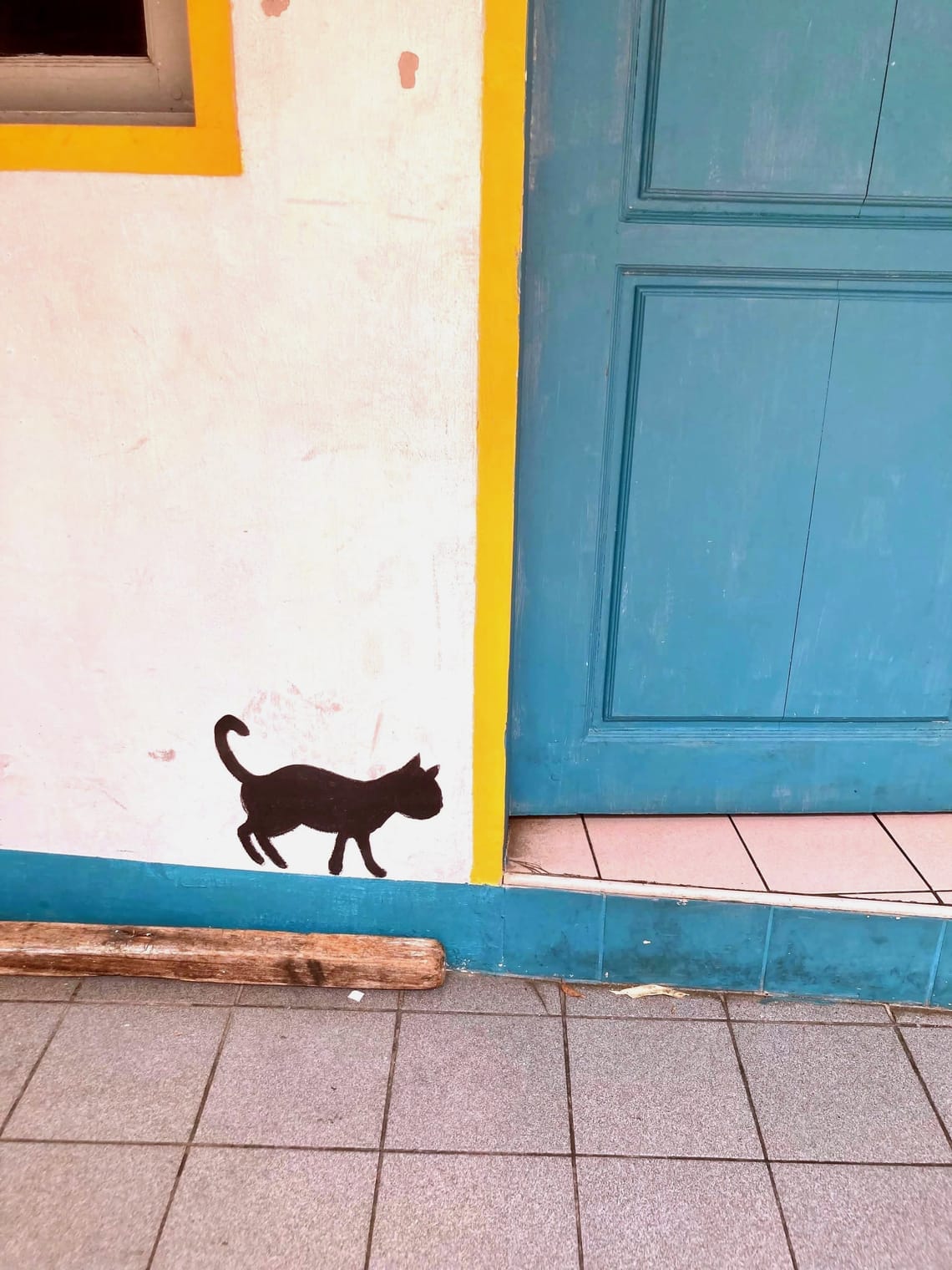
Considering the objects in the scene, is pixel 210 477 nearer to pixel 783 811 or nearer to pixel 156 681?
pixel 156 681

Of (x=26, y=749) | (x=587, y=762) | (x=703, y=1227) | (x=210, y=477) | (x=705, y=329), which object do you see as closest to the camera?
(x=703, y=1227)

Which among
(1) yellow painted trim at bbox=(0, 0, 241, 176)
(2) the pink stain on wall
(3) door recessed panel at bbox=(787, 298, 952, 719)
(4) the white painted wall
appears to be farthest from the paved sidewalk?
(2) the pink stain on wall

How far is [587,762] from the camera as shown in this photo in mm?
2256

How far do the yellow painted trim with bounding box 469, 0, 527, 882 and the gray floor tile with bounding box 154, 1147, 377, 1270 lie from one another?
0.67 metres

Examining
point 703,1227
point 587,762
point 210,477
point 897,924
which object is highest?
point 210,477

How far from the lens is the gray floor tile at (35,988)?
209 cm

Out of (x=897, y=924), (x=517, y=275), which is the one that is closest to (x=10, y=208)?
(x=517, y=275)

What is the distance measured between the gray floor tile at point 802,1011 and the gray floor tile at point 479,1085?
445 millimetres

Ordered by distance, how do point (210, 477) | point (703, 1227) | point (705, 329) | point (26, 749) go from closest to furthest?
point (703, 1227), point (210, 477), point (705, 329), point (26, 749)

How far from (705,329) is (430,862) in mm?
1363

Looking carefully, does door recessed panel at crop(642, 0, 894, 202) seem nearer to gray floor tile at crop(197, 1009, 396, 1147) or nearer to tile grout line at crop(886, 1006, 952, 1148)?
tile grout line at crop(886, 1006, 952, 1148)

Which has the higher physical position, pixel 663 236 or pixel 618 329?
pixel 663 236

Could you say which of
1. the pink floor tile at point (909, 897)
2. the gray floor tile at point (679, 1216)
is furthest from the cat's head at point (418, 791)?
the pink floor tile at point (909, 897)

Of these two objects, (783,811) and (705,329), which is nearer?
(705,329)
